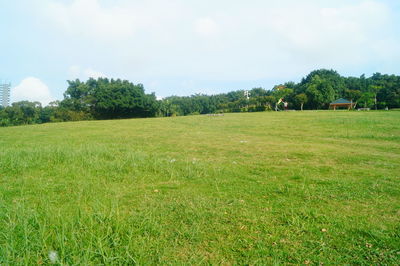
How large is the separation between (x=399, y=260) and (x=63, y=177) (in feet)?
19.0

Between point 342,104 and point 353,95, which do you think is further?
point 353,95

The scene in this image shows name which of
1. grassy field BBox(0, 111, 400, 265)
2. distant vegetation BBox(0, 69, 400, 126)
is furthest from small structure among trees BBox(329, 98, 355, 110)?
grassy field BBox(0, 111, 400, 265)

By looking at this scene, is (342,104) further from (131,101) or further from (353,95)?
(131,101)

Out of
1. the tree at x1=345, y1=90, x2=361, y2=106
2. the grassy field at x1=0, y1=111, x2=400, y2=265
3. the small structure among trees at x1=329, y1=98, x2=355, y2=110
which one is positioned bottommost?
the grassy field at x1=0, y1=111, x2=400, y2=265

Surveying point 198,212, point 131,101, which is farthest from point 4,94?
point 198,212

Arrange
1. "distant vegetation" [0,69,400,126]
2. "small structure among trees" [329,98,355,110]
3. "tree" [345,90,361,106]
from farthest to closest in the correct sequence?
"tree" [345,90,361,106], "small structure among trees" [329,98,355,110], "distant vegetation" [0,69,400,126]

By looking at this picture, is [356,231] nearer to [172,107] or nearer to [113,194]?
[113,194]

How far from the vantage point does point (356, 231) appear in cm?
296

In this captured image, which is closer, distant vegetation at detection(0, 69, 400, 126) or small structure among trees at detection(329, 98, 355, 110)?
distant vegetation at detection(0, 69, 400, 126)

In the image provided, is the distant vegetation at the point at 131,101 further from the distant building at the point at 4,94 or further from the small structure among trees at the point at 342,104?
the distant building at the point at 4,94

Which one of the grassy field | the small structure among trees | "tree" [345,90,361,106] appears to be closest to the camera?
the grassy field

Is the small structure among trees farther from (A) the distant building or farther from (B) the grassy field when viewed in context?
(A) the distant building

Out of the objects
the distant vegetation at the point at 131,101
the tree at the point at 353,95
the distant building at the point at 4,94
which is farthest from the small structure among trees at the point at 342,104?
the distant building at the point at 4,94

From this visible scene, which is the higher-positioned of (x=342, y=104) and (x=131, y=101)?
(x=131, y=101)
